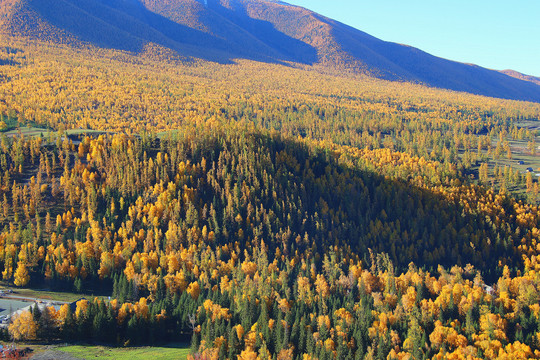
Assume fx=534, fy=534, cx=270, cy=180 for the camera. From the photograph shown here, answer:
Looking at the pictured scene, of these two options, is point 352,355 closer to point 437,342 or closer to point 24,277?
point 437,342

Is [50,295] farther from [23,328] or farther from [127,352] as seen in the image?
[127,352]

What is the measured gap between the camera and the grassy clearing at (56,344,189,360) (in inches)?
5162

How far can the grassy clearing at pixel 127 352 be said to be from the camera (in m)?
131

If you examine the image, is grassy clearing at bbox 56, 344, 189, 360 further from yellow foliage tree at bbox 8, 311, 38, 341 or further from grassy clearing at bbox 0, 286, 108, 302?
grassy clearing at bbox 0, 286, 108, 302

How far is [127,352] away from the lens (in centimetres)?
13612

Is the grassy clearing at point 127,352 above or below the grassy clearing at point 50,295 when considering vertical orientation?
above

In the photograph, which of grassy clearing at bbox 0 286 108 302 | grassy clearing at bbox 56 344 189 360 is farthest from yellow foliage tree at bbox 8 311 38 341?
grassy clearing at bbox 0 286 108 302

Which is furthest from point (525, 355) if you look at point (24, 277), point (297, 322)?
point (24, 277)

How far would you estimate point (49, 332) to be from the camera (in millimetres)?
140625

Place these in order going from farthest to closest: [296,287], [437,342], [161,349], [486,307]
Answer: [296,287]
[486,307]
[437,342]
[161,349]

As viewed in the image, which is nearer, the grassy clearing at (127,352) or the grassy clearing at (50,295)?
the grassy clearing at (127,352)

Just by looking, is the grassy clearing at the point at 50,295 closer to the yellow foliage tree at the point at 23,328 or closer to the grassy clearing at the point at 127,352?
the yellow foliage tree at the point at 23,328

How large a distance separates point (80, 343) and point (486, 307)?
4710 inches

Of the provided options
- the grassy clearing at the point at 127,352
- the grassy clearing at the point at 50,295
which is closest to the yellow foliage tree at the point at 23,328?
the grassy clearing at the point at 127,352
